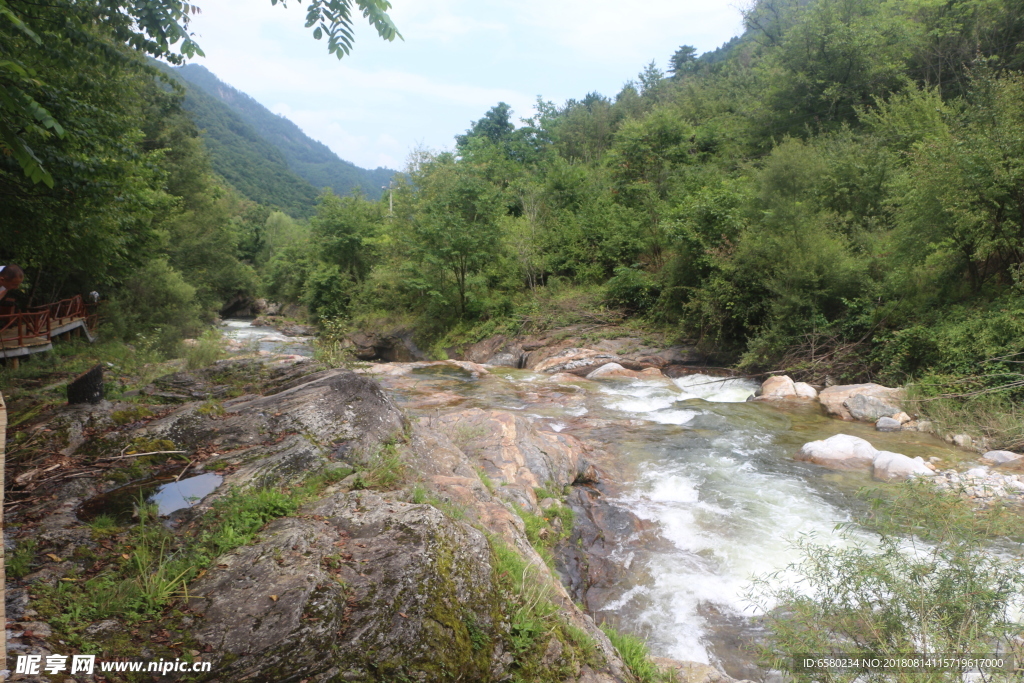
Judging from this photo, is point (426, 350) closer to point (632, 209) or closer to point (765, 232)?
point (632, 209)

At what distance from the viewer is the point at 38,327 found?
526 inches

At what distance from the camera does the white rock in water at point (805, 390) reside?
12.8 metres

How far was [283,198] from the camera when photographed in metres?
112

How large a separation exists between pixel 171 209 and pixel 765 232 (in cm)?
2165

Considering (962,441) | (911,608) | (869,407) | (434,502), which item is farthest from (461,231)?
(911,608)

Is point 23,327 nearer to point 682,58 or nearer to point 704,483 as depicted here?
point 704,483

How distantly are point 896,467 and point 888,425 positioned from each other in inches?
118

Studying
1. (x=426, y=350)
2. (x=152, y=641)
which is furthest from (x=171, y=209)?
(x=152, y=641)

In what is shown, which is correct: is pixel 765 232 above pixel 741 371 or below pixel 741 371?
above

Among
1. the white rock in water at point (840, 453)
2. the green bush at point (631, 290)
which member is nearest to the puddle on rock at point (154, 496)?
the white rock in water at point (840, 453)

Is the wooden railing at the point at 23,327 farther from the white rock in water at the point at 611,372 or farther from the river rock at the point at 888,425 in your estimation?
the river rock at the point at 888,425

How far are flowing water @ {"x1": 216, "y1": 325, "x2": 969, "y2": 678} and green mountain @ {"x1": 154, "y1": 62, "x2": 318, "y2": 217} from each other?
312ft

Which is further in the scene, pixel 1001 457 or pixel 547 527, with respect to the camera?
pixel 1001 457

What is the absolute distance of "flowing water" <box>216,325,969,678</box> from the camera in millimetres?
5254
